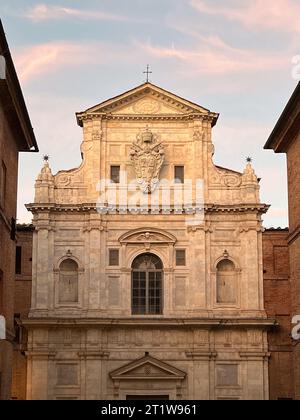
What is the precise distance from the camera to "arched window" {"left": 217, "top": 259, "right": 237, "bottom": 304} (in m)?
42.5

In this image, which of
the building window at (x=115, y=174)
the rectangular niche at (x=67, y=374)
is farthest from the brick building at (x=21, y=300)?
the building window at (x=115, y=174)

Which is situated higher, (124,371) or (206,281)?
(206,281)

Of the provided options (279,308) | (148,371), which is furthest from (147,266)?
Answer: (279,308)

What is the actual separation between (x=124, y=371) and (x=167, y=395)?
2150 millimetres

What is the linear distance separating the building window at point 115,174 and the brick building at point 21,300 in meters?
4.47

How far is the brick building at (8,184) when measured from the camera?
2530 centimetres

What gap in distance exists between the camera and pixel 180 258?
42938 millimetres

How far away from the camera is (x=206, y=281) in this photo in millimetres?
42375

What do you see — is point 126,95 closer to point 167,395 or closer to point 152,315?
point 152,315

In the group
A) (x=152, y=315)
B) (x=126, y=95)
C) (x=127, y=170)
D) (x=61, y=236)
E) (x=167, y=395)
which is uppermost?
(x=126, y=95)

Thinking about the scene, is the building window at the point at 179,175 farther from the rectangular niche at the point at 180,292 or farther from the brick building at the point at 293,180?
the brick building at the point at 293,180

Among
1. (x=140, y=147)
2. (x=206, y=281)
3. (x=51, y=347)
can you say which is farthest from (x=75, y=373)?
(x=140, y=147)

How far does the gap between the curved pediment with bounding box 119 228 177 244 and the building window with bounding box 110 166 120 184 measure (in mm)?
2492

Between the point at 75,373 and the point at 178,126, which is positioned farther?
the point at 178,126
